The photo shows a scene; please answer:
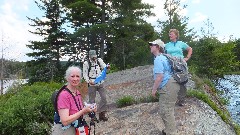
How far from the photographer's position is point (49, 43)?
36938 mm

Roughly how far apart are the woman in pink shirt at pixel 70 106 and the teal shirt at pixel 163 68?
89.9 inches

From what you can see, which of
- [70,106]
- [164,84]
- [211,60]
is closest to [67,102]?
[70,106]

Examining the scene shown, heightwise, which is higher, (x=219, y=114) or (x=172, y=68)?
(x=172, y=68)

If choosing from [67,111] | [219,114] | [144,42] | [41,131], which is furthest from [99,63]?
[144,42]

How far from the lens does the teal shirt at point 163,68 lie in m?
6.34

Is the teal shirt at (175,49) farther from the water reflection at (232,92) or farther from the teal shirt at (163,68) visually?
Result: the water reflection at (232,92)

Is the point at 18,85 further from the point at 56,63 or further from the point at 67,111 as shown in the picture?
the point at 67,111

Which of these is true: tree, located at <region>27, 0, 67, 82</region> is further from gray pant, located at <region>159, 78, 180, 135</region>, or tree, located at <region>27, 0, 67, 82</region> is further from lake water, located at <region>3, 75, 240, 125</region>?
gray pant, located at <region>159, 78, 180, 135</region>

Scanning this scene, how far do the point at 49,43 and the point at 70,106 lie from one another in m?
33.5

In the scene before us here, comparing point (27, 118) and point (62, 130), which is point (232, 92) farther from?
point (62, 130)

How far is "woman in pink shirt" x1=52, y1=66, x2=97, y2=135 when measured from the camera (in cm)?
411

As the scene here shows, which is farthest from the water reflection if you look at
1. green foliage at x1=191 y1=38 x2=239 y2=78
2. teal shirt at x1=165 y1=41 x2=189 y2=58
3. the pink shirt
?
the pink shirt

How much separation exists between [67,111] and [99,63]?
14.4 ft

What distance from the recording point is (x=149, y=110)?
31.1 feet
